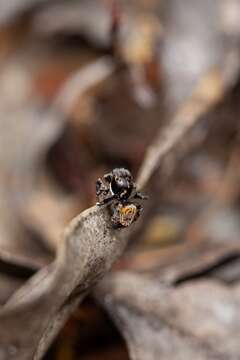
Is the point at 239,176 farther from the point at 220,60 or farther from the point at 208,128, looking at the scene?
the point at 220,60

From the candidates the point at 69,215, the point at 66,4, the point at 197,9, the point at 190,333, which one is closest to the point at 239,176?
the point at 69,215

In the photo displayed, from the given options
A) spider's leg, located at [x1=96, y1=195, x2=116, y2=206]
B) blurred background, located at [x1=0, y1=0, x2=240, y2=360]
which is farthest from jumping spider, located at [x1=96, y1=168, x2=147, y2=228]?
blurred background, located at [x1=0, y1=0, x2=240, y2=360]

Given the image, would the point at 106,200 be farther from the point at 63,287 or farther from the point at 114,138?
the point at 114,138

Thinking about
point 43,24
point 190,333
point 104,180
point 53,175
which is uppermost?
point 43,24

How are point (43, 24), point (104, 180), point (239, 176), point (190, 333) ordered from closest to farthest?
point (104, 180)
point (190, 333)
point (239, 176)
point (43, 24)

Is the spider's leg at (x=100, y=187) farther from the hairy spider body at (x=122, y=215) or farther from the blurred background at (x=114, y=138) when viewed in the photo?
the blurred background at (x=114, y=138)

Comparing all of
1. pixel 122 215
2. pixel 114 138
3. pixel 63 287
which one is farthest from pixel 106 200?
pixel 114 138
